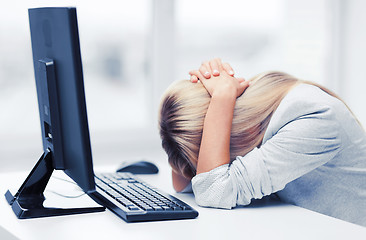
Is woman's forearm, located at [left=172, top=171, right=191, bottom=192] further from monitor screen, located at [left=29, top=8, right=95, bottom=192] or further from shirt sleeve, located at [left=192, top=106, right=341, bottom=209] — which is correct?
monitor screen, located at [left=29, top=8, right=95, bottom=192]

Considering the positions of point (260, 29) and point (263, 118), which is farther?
point (260, 29)

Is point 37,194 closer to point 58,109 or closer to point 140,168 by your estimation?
point 58,109

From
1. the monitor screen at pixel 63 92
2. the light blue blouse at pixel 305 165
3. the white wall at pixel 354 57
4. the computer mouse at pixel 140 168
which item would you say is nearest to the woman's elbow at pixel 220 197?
the light blue blouse at pixel 305 165

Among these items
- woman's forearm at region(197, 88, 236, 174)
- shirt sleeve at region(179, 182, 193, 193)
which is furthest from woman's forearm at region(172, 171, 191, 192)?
woman's forearm at region(197, 88, 236, 174)

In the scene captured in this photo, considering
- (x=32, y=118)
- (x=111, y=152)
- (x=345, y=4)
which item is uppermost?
(x=345, y=4)

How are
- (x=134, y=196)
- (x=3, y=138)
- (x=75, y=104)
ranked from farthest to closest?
(x=3, y=138) < (x=134, y=196) < (x=75, y=104)

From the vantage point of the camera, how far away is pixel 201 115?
1179 millimetres

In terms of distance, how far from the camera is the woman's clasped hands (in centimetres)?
119

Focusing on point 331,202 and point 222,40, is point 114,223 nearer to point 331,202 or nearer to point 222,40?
point 331,202

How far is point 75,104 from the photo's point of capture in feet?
3.17

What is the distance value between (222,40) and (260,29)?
0.74 feet

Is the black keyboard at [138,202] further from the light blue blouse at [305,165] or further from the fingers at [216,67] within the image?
the fingers at [216,67]

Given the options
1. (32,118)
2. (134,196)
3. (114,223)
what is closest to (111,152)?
(32,118)

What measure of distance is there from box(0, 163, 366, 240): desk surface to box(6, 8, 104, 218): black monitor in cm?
6
